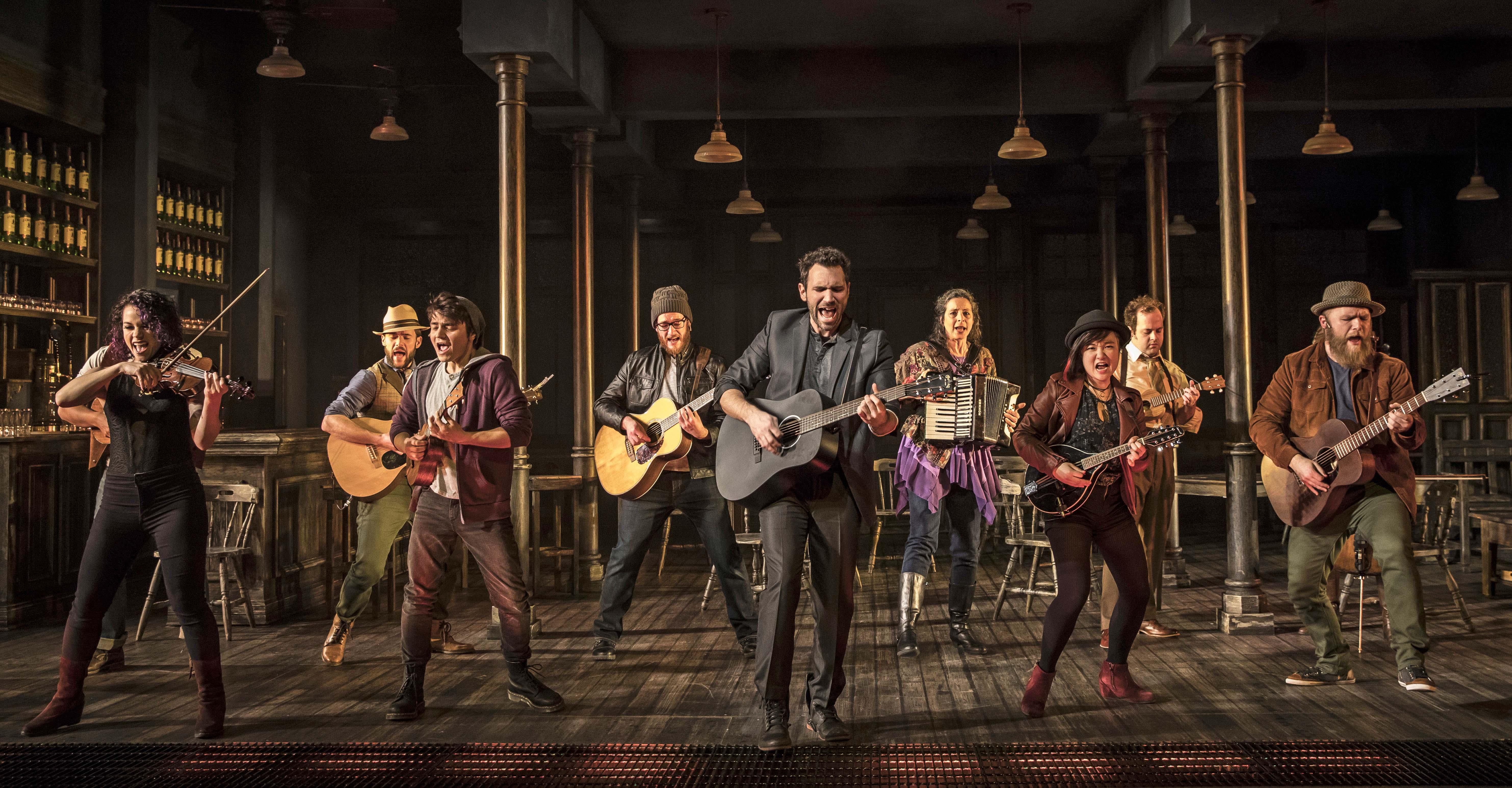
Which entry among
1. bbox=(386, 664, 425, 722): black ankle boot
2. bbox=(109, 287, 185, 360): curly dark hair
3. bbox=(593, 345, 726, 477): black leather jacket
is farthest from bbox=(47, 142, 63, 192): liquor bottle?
bbox=(386, 664, 425, 722): black ankle boot

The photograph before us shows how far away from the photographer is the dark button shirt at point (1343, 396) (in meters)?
4.28

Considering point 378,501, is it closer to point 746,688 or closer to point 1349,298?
point 746,688

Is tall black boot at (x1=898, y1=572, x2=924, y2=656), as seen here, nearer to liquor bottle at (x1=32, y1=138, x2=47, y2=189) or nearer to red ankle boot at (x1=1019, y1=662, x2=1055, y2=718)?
red ankle boot at (x1=1019, y1=662, x2=1055, y2=718)

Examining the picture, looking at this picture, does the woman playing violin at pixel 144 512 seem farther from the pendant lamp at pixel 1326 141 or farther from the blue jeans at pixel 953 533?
the pendant lamp at pixel 1326 141

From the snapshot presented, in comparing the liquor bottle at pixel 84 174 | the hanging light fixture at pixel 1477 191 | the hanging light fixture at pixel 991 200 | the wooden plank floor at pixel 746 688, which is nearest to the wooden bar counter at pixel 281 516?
the wooden plank floor at pixel 746 688

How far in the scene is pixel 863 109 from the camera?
7855 millimetres

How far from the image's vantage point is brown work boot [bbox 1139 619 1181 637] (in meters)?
5.46

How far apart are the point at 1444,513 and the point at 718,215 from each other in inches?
300

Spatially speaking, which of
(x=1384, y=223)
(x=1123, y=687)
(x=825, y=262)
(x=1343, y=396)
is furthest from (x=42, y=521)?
(x=1384, y=223)

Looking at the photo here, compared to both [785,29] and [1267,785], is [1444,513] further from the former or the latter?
[785,29]

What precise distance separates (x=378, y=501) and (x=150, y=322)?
1.61 m

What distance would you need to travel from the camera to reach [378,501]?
5.28 m

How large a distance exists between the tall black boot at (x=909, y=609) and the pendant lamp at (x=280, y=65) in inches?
219

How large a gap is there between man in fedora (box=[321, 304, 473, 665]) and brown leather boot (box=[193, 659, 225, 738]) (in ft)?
3.95
